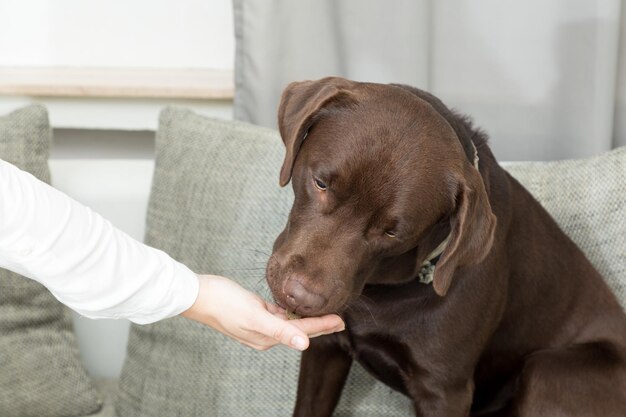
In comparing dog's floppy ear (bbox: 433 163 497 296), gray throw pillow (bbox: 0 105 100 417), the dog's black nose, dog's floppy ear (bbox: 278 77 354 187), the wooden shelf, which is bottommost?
gray throw pillow (bbox: 0 105 100 417)

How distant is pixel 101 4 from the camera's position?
88.0 inches

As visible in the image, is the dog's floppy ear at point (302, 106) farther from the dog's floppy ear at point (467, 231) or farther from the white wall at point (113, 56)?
the white wall at point (113, 56)

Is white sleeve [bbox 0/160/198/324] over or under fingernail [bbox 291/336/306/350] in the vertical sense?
over

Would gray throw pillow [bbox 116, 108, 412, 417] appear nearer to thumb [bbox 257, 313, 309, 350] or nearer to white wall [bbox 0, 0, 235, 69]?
white wall [bbox 0, 0, 235, 69]

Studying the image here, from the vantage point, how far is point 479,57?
2.04 meters

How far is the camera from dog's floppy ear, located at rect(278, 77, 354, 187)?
128cm

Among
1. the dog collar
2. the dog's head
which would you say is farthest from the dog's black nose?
the dog collar

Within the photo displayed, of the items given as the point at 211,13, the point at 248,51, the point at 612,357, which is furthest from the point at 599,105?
the point at 211,13

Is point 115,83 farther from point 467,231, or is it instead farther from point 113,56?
point 467,231

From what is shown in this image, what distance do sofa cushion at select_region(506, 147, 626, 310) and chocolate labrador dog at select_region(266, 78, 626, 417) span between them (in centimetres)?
11

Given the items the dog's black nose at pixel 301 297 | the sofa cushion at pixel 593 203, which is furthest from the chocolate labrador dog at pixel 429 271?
the sofa cushion at pixel 593 203

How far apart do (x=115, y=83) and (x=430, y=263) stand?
1024mm

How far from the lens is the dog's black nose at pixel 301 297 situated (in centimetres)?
119

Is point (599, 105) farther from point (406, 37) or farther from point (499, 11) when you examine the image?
point (406, 37)
